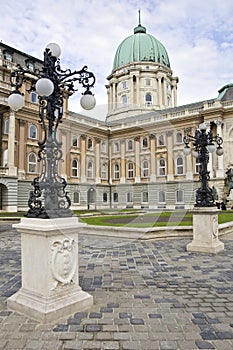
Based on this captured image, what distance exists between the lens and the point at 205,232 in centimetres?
946

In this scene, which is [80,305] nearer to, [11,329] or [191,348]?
[11,329]

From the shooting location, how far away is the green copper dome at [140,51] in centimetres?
6205

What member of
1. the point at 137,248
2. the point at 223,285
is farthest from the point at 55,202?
the point at 137,248

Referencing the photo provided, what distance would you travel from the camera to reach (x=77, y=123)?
143ft

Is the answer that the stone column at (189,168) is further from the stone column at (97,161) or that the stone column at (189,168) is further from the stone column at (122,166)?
the stone column at (97,161)

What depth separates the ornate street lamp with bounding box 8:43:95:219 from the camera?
189 inches

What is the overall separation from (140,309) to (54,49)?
487 cm

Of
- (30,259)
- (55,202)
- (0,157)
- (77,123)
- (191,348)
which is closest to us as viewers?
(191,348)

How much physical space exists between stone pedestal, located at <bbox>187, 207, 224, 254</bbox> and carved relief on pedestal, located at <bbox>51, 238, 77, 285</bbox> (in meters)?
5.85

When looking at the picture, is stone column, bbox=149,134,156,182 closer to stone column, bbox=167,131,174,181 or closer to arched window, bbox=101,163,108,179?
stone column, bbox=167,131,174,181

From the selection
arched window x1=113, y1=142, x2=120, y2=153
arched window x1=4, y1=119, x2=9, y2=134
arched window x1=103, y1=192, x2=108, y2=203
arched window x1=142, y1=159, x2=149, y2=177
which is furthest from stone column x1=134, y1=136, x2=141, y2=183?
arched window x1=4, y1=119, x2=9, y2=134

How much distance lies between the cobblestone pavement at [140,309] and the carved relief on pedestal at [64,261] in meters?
0.57

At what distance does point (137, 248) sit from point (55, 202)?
5.93 m

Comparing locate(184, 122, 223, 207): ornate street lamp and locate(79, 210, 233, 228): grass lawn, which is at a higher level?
locate(184, 122, 223, 207): ornate street lamp
